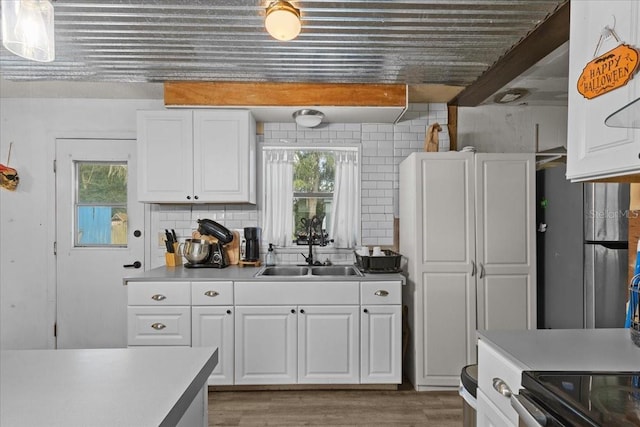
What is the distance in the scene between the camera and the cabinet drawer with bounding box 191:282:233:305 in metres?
2.72

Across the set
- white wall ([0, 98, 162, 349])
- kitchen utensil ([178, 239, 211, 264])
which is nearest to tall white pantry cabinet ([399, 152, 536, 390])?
kitchen utensil ([178, 239, 211, 264])

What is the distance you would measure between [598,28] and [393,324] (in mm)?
2114

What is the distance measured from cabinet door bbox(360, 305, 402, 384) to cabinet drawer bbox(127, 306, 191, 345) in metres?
1.31

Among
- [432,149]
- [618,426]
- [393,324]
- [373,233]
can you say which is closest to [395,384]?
[393,324]

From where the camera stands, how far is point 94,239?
3395 millimetres

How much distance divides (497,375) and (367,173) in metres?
2.31

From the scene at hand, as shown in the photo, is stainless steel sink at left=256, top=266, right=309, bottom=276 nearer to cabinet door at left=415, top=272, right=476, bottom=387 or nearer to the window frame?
the window frame

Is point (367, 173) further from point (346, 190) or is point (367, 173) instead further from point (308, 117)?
point (308, 117)

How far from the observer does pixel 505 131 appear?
3.57 meters

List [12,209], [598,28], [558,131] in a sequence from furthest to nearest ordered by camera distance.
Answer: [558,131]
[12,209]
[598,28]

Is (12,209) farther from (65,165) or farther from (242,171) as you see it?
(242,171)

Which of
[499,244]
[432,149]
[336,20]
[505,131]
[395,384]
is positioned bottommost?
[395,384]

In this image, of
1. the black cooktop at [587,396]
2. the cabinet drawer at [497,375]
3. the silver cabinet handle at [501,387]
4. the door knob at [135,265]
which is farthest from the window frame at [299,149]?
the black cooktop at [587,396]

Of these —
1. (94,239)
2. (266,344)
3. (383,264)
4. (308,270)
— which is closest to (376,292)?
(383,264)
